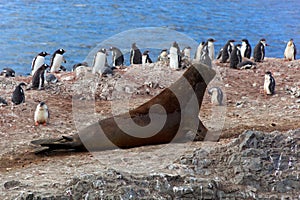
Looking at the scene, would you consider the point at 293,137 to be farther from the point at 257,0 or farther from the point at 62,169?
the point at 257,0

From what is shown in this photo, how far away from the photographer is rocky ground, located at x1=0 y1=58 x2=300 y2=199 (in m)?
5.31

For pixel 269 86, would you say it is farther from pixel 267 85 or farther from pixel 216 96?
pixel 216 96

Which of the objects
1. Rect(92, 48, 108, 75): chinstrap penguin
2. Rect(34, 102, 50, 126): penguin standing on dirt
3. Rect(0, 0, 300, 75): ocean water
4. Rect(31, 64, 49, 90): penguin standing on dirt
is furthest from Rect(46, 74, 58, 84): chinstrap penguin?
Rect(0, 0, 300, 75): ocean water

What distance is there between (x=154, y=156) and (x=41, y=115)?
3041 mm

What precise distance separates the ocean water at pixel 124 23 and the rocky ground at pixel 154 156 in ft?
38.6

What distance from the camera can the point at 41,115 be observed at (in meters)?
9.11

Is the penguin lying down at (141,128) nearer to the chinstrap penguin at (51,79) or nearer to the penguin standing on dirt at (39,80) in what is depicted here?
the penguin standing on dirt at (39,80)

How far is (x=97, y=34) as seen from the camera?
3038cm

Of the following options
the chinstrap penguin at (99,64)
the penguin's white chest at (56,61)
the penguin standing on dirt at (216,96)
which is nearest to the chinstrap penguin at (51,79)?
the chinstrap penguin at (99,64)

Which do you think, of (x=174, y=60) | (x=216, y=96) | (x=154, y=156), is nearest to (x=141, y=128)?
(x=154, y=156)

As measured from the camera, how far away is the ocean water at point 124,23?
1050 inches

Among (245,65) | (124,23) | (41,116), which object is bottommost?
(41,116)

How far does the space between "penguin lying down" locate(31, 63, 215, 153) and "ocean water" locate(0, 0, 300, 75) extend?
14.9 meters

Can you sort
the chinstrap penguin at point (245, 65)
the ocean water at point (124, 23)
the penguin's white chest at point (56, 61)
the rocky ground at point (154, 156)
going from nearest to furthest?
the rocky ground at point (154, 156) → the chinstrap penguin at point (245, 65) → the penguin's white chest at point (56, 61) → the ocean water at point (124, 23)
